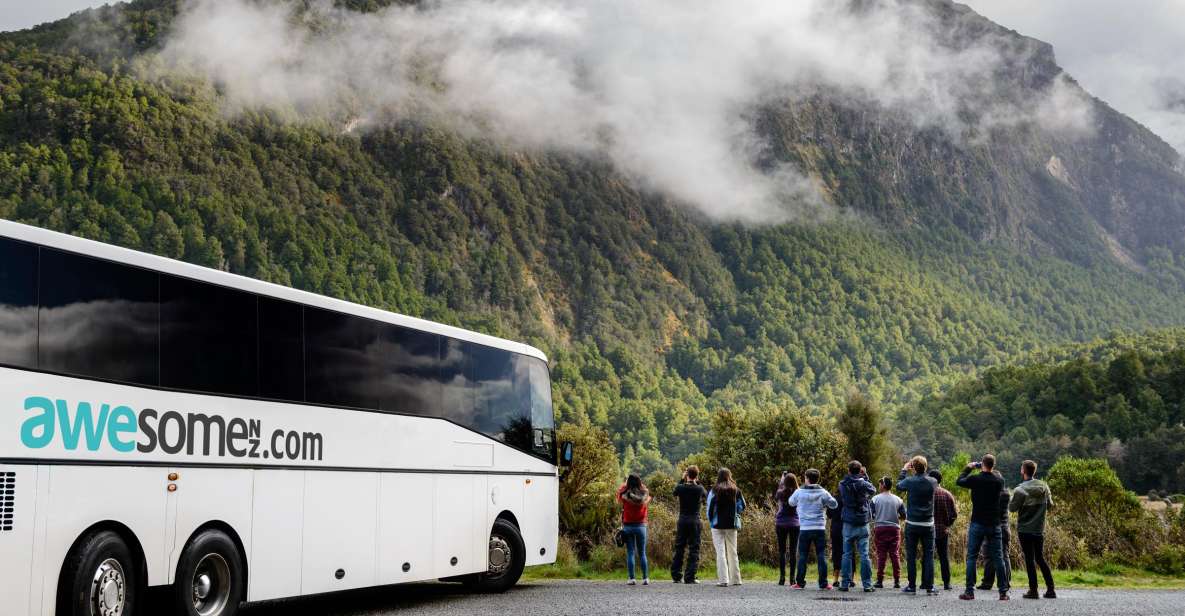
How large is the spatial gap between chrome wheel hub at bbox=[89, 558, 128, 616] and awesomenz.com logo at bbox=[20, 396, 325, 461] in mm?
987

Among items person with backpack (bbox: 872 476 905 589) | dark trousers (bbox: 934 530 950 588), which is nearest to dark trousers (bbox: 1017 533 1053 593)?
dark trousers (bbox: 934 530 950 588)

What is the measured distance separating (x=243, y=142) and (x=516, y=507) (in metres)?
189

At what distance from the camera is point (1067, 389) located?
123688mm

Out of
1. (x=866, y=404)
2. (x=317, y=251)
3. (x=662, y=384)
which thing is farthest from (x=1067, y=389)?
(x=317, y=251)

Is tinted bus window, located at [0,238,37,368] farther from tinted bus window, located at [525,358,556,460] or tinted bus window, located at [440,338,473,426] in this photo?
tinted bus window, located at [525,358,556,460]

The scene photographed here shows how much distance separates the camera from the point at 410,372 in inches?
573

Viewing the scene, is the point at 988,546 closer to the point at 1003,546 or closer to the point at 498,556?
the point at 1003,546

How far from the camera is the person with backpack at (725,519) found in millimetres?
18250

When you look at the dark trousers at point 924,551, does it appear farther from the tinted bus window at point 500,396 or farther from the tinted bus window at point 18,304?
the tinted bus window at point 18,304

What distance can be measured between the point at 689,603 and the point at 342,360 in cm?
536

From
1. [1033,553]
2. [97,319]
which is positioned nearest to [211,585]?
[97,319]

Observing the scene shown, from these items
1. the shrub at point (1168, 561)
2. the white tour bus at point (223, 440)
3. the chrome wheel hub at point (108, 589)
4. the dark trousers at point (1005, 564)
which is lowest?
the shrub at point (1168, 561)

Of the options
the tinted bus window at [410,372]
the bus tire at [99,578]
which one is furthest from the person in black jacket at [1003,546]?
the bus tire at [99,578]

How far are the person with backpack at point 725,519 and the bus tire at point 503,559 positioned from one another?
3284 mm
